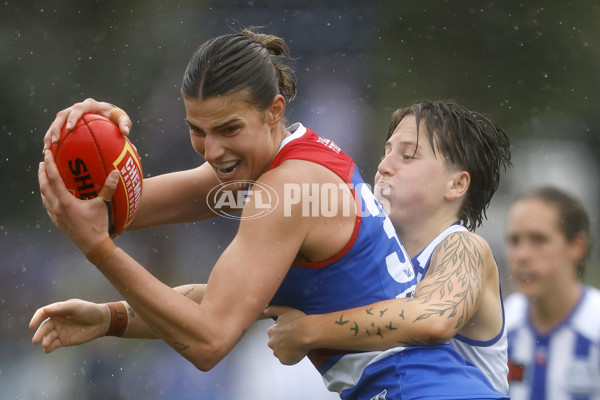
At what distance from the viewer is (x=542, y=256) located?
4090mm

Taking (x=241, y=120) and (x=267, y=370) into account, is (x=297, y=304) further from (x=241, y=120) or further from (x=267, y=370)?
(x=267, y=370)

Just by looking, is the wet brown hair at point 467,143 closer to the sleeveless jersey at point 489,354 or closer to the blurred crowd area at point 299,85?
the sleeveless jersey at point 489,354

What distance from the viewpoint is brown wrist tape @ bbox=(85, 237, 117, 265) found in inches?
101

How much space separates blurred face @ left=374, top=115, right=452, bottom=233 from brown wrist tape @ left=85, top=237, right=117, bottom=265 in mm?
1534

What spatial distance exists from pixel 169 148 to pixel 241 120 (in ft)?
18.9

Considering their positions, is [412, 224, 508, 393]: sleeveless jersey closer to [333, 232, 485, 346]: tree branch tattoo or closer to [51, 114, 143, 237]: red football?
[333, 232, 485, 346]: tree branch tattoo

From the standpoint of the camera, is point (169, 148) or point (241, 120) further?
point (169, 148)

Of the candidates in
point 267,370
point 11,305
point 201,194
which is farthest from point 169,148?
point 201,194

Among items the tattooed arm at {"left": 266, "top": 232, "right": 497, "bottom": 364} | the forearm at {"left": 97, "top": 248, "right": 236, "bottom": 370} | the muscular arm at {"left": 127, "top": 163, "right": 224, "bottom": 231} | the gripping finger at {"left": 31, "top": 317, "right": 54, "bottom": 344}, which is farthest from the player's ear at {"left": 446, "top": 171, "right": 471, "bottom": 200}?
the gripping finger at {"left": 31, "top": 317, "right": 54, "bottom": 344}

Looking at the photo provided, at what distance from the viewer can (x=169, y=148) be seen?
8555 mm

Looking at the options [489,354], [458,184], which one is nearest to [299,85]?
[458,184]

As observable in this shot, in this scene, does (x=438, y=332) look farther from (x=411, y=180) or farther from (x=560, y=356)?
(x=560, y=356)

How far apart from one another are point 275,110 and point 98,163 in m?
0.71

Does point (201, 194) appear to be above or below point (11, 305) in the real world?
above
